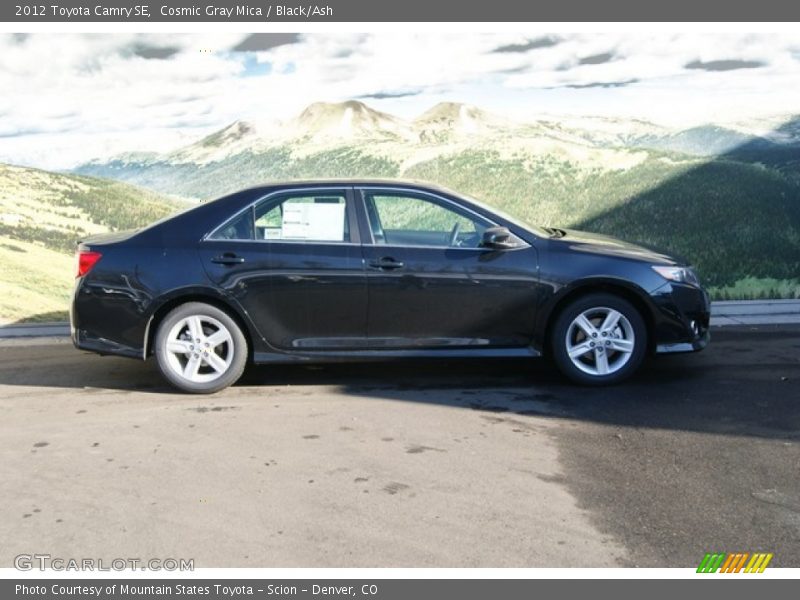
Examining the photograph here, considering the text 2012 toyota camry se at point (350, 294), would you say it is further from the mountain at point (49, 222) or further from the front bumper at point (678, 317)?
the mountain at point (49, 222)

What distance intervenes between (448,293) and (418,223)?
628 mm

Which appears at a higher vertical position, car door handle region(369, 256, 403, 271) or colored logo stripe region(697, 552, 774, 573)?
car door handle region(369, 256, 403, 271)

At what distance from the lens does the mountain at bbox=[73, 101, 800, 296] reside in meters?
10.4

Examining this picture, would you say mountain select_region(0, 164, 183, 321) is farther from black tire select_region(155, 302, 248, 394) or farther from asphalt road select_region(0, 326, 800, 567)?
black tire select_region(155, 302, 248, 394)

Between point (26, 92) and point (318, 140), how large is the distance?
3.12m

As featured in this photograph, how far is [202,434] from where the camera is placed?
19.0ft

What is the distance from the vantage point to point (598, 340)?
6.73 meters

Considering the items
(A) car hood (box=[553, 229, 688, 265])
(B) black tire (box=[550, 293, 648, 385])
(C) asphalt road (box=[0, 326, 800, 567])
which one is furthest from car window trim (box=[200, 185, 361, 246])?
(B) black tire (box=[550, 293, 648, 385])

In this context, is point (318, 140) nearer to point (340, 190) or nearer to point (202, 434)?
point (340, 190)

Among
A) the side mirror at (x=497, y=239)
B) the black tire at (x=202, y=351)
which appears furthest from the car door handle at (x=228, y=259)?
the side mirror at (x=497, y=239)

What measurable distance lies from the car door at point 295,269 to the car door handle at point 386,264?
0.09 meters

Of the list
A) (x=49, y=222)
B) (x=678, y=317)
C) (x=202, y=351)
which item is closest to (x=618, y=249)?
(x=678, y=317)

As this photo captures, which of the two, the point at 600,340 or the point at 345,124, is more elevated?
the point at 345,124

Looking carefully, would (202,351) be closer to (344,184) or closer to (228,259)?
(228,259)
